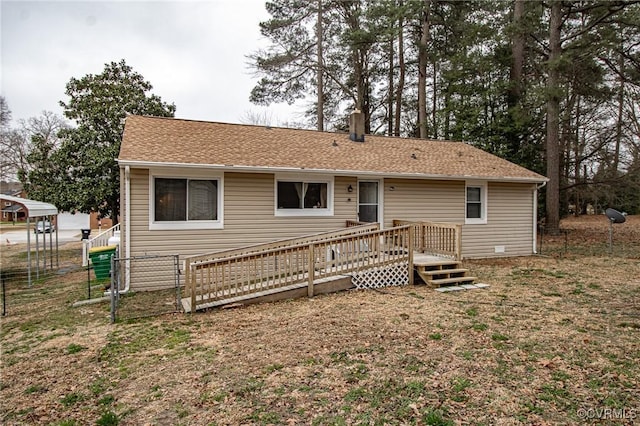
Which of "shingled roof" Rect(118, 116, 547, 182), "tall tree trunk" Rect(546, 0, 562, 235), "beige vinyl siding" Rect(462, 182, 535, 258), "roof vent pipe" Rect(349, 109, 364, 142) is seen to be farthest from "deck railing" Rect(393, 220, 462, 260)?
"tall tree trunk" Rect(546, 0, 562, 235)

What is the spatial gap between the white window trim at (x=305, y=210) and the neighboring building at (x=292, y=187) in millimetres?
27

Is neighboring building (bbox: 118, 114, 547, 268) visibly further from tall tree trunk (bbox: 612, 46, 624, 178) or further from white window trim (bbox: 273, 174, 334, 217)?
tall tree trunk (bbox: 612, 46, 624, 178)

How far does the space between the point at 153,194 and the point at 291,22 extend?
48.3 feet

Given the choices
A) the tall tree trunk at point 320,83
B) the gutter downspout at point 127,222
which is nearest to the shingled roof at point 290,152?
the gutter downspout at point 127,222

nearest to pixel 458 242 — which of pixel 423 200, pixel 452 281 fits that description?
pixel 452 281

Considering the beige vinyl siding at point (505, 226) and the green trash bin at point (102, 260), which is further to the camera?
the beige vinyl siding at point (505, 226)

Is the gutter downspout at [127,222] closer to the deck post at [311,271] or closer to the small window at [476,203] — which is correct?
the deck post at [311,271]

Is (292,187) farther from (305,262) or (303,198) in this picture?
(305,262)

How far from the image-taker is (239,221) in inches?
352

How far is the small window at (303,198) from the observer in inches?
373

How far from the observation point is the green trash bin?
8961mm

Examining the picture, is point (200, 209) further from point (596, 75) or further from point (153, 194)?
point (596, 75)

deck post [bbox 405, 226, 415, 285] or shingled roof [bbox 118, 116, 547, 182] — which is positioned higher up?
shingled roof [bbox 118, 116, 547, 182]

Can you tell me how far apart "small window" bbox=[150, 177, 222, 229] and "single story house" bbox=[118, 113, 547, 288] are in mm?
23
